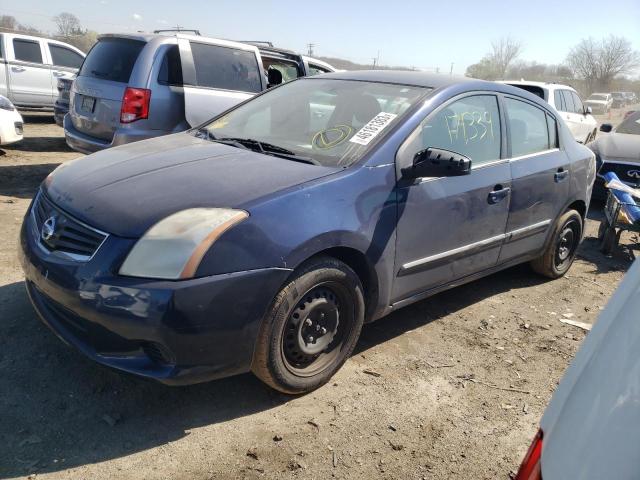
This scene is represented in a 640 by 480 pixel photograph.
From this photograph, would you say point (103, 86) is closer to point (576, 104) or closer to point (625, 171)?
point (625, 171)

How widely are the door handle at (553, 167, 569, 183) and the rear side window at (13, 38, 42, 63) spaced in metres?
11.0

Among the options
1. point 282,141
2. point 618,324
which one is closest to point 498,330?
point 282,141

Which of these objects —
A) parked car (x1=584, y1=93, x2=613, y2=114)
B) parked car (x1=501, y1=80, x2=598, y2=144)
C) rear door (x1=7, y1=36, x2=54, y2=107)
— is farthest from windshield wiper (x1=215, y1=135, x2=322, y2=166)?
parked car (x1=584, y1=93, x2=613, y2=114)

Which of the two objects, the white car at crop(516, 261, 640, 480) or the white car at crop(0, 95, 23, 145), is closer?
the white car at crop(516, 261, 640, 480)

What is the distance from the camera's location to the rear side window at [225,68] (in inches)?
249

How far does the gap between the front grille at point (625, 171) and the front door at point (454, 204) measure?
196 inches

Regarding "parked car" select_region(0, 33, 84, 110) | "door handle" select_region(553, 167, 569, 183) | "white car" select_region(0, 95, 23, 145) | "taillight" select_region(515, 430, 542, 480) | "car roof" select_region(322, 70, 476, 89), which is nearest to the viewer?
"taillight" select_region(515, 430, 542, 480)

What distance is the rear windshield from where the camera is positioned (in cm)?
601

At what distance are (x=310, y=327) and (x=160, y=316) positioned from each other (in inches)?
33.2

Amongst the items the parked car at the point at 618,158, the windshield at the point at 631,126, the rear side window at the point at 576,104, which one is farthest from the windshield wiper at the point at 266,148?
the rear side window at the point at 576,104

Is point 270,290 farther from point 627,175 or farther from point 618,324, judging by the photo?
point 627,175

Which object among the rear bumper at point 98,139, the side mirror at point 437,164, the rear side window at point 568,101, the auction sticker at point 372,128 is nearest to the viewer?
the side mirror at point 437,164

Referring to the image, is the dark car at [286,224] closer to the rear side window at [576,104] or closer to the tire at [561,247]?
the tire at [561,247]

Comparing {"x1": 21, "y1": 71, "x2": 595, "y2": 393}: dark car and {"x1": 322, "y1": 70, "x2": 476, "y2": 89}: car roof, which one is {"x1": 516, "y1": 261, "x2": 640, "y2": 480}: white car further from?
{"x1": 322, "y1": 70, "x2": 476, "y2": 89}: car roof
